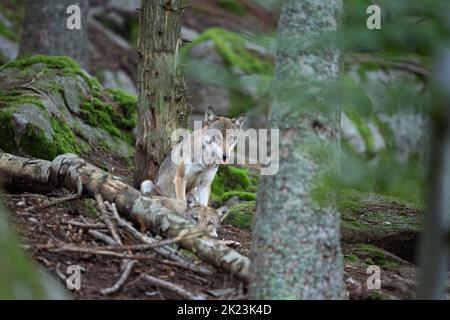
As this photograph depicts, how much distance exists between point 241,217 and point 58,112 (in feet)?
10.2

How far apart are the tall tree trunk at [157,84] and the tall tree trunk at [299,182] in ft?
13.2

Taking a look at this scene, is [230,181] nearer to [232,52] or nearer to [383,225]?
[383,225]

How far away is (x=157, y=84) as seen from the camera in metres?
9.52

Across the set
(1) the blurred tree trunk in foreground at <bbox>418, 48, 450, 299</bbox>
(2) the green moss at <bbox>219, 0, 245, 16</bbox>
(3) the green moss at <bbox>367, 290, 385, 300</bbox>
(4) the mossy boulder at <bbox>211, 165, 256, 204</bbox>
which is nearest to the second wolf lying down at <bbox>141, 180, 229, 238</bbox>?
(3) the green moss at <bbox>367, 290, 385, 300</bbox>

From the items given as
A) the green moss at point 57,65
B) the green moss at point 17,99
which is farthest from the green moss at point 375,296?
the green moss at point 57,65

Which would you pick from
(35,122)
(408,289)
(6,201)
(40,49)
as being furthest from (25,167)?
(40,49)

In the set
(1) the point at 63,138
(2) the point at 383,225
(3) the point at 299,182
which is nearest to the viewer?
(3) the point at 299,182

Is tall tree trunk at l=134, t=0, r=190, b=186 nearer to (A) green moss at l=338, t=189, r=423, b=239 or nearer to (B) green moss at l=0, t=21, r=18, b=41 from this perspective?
(A) green moss at l=338, t=189, r=423, b=239

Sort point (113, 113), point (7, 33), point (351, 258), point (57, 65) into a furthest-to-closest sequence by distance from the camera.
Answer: point (7, 33) → point (113, 113) → point (57, 65) → point (351, 258)

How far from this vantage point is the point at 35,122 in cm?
990

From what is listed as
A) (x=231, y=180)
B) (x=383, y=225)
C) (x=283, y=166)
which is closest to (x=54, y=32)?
(x=231, y=180)

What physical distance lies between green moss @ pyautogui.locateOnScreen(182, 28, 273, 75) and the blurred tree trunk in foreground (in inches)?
549

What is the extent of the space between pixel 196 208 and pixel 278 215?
10.1 ft

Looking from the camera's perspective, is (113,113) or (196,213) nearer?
(196,213)
